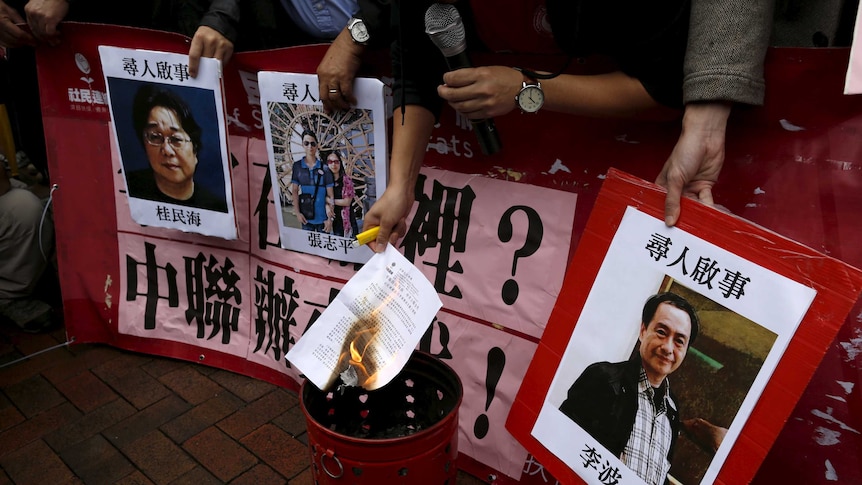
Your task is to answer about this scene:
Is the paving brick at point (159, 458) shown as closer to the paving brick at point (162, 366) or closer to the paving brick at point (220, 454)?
the paving brick at point (220, 454)

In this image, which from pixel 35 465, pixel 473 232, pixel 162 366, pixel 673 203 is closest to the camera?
pixel 673 203

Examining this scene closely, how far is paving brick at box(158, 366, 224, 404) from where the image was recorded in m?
3.09

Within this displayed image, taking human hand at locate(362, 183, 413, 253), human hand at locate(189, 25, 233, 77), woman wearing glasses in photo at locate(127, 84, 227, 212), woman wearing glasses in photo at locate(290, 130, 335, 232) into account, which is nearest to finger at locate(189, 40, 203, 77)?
human hand at locate(189, 25, 233, 77)

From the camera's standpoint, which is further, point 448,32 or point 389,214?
point 389,214

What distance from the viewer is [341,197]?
2.56m

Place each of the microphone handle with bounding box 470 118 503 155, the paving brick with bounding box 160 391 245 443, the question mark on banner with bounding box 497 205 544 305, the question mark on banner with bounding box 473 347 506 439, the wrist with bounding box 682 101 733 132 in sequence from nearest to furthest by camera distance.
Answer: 1. the wrist with bounding box 682 101 733 132
2. the microphone handle with bounding box 470 118 503 155
3. the question mark on banner with bounding box 497 205 544 305
4. the question mark on banner with bounding box 473 347 506 439
5. the paving brick with bounding box 160 391 245 443

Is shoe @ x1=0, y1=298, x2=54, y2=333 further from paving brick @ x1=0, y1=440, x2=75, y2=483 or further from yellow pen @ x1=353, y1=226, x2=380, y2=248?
yellow pen @ x1=353, y1=226, x2=380, y2=248

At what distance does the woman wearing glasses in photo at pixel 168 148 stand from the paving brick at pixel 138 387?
39.4 inches

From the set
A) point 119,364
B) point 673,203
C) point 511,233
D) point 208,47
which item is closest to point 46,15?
point 208,47

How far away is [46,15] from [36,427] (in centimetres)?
198

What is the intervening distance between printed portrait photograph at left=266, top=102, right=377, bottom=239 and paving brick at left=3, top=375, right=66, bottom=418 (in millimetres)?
1652

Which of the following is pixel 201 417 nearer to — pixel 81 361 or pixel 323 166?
pixel 81 361

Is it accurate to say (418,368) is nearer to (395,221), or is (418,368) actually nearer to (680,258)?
(395,221)

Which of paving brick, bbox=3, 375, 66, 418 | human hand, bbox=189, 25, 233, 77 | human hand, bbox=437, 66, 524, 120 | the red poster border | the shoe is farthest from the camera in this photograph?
the shoe
